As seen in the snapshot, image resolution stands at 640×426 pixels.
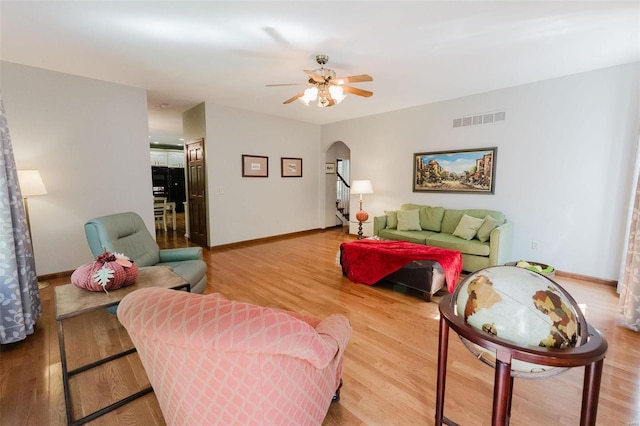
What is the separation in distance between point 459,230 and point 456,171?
1128 mm

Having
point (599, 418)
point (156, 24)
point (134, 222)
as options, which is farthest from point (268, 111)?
point (599, 418)

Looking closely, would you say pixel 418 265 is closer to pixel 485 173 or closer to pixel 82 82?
pixel 485 173

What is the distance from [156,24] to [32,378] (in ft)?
9.31

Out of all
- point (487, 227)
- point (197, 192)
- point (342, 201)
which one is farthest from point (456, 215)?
point (197, 192)

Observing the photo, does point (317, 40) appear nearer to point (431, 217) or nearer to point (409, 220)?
point (409, 220)

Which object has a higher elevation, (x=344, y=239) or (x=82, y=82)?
(x=82, y=82)

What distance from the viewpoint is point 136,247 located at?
2.75 m

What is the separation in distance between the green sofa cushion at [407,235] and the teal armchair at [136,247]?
117 inches

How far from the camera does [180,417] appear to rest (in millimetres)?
1064

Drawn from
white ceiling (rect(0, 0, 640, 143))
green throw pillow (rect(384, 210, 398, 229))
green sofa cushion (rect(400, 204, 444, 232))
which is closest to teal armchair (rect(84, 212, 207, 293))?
white ceiling (rect(0, 0, 640, 143))

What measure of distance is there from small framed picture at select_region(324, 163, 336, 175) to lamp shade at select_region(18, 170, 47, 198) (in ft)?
17.2

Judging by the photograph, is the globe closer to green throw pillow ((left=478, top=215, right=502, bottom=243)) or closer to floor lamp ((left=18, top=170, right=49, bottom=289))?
green throw pillow ((left=478, top=215, right=502, bottom=243))

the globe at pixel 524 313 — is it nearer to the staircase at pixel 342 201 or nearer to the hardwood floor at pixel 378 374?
the hardwood floor at pixel 378 374

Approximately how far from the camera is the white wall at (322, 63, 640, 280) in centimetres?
343
